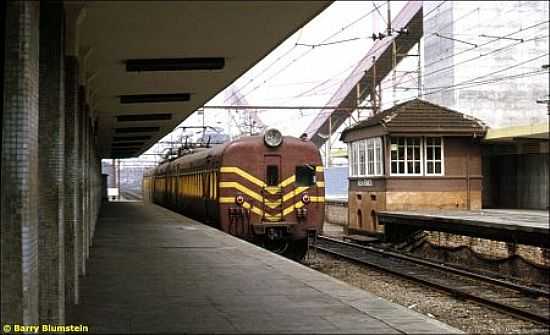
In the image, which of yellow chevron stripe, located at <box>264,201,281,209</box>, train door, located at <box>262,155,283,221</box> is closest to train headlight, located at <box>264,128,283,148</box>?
train door, located at <box>262,155,283,221</box>

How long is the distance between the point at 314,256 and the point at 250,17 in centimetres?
1104

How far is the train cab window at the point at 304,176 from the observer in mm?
15625

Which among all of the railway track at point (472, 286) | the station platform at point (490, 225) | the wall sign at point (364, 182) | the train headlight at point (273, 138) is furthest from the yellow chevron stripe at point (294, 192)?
the wall sign at point (364, 182)

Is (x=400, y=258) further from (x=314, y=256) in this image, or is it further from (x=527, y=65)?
(x=527, y=65)

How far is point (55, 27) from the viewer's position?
5926 millimetres

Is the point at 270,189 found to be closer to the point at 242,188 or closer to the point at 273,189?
the point at 273,189

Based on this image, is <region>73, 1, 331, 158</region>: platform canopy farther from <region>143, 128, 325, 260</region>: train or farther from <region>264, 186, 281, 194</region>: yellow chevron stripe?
<region>264, 186, 281, 194</region>: yellow chevron stripe

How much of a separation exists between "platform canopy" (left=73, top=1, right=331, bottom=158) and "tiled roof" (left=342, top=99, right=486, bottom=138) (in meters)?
7.88

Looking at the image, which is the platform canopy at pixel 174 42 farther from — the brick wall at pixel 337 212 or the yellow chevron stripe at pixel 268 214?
the brick wall at pixel 337 212

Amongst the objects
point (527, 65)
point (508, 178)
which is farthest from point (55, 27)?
point (527, 65)

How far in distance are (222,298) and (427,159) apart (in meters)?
13.9

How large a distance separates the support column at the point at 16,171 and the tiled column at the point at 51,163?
139cm

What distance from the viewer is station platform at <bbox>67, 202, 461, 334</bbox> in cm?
628

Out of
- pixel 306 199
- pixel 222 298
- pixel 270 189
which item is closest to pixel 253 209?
pixel 270 189
